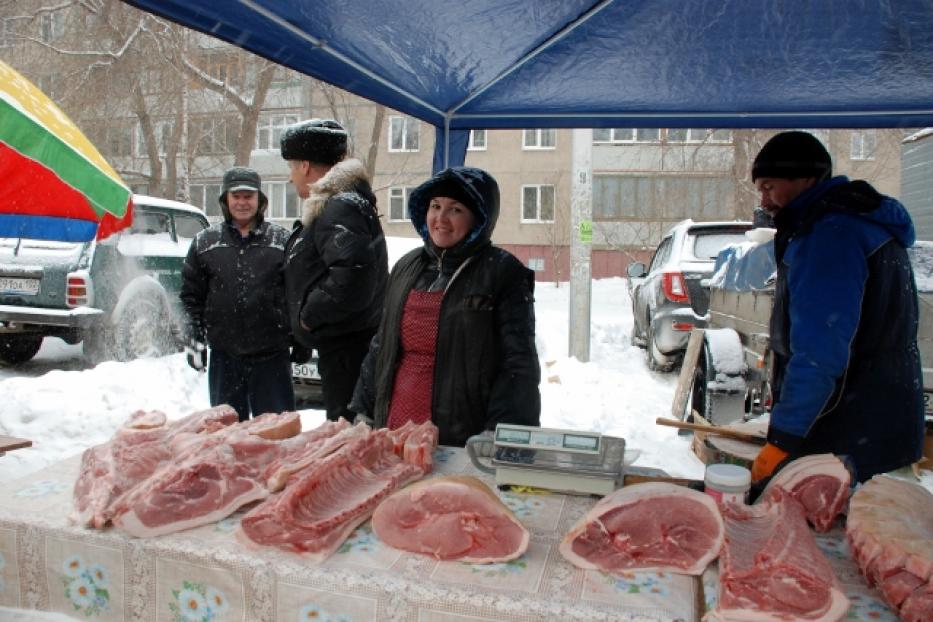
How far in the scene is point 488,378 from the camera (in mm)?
2766

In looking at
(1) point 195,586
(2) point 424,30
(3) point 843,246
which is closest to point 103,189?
(2) point 424,30

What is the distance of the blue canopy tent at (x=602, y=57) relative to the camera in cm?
287

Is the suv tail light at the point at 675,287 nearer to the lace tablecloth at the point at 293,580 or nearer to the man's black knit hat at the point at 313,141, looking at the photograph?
the man's black knit hat at the point at 313,141

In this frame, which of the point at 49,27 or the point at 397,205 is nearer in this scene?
the point at 49,27

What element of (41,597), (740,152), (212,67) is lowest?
(41,597)

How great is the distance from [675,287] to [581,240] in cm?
192

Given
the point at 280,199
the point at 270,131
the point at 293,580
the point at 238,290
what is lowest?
the point at 293,580

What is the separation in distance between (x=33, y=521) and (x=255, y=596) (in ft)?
2.18

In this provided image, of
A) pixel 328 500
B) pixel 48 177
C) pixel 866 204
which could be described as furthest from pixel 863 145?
pixel 328 500

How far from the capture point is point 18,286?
26.6 feet

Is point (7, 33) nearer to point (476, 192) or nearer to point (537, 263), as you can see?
point (537, 263)

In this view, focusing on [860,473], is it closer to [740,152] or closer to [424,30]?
[424,30]

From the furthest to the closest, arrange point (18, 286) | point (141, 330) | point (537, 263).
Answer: point (537, 263)
point (141, 330)
point (18, 286)

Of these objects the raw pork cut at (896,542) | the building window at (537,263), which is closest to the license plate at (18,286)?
the raw pork cut at (896,542)
